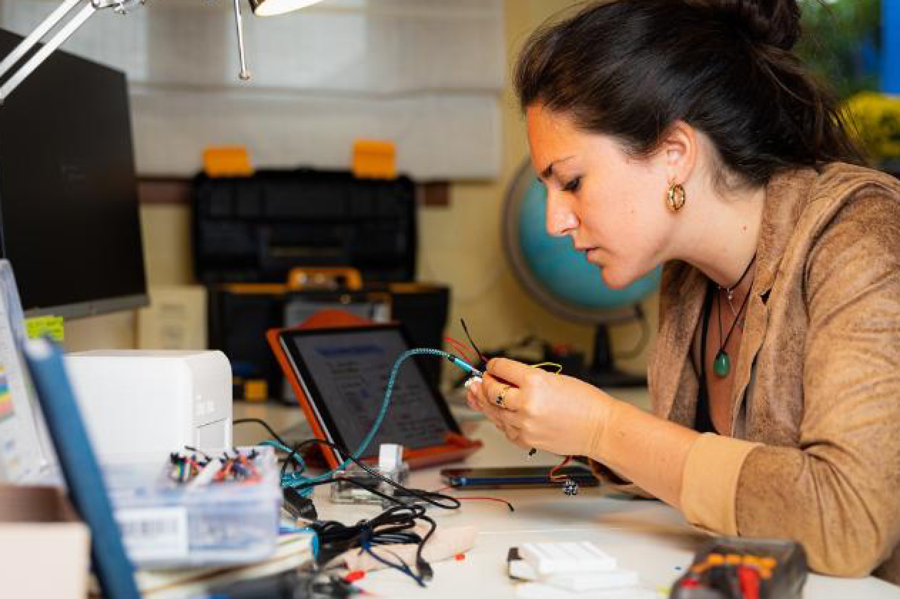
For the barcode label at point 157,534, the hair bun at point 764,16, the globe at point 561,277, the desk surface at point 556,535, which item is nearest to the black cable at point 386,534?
the desk surface at point 556,535

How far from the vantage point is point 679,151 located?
1.22 m

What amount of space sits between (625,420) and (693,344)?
1.29 feet

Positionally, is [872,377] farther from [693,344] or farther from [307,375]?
[307,375]

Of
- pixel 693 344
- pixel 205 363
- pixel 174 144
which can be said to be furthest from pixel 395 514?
pixel 174 144

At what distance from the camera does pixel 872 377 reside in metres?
0.99

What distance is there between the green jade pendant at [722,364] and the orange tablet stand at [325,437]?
1.34ft

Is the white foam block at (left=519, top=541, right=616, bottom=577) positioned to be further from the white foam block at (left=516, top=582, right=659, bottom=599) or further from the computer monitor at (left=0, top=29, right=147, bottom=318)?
the computer monitor at (left=0, top=29, right=147, bottom=318)

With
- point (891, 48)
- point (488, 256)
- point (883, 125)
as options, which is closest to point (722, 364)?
point (488, 256)

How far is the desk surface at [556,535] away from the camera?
36.8 inches

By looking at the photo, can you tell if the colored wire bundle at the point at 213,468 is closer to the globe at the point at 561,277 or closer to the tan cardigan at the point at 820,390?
the tan cardigan at the point at 820,390

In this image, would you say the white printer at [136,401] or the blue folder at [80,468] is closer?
the blue folder at [80,468]

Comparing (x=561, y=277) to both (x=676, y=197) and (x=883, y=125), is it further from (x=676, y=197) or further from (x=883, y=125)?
(x=676, y=197)

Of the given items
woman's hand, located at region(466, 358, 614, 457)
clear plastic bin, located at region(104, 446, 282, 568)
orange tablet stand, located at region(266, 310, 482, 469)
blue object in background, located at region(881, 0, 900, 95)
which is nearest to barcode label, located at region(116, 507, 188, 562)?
clear plastic bin, located at region(104, 446, 282, 568)

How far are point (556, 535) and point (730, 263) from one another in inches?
16.2
